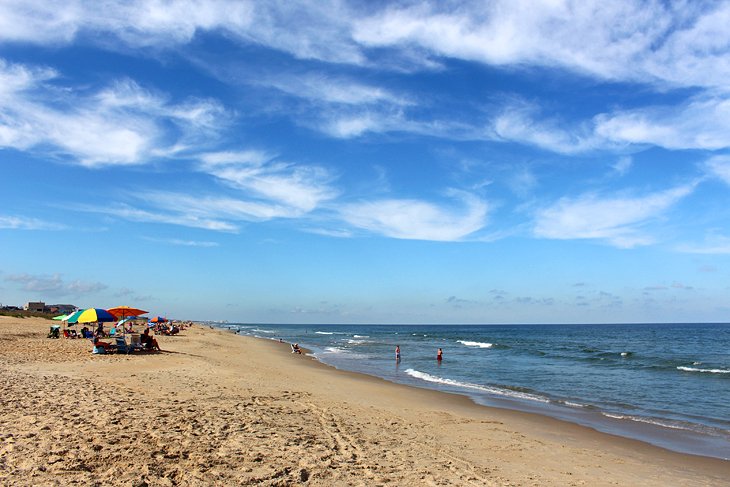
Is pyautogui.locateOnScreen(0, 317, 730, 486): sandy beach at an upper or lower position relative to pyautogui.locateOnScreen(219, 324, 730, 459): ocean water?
upper

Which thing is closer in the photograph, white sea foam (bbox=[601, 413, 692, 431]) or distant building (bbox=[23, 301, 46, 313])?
white sea foam (bbox=[601, 413, 692, 431])

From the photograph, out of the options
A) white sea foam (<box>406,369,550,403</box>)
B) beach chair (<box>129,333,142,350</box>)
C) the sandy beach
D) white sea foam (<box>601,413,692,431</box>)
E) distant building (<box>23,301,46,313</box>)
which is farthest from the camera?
distant building (<box>23,301,46,313</box>)

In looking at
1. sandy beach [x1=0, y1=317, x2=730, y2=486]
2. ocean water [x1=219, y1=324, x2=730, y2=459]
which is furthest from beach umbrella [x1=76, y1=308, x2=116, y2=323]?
ocean water [x1=219, y1=324, x2=730, y2=459]

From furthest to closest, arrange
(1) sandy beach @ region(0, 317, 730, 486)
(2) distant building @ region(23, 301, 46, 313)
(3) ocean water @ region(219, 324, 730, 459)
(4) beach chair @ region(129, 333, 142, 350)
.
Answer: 1. (2) distant building @ region(23, 301, 46, 313)
2. (4) beach chair @ region(129, 333, 142, 350)
3. (3) ocean water @ region(219, 324, 730, 459)
4. (1) sandy beach @ region(0, 317, 730, 486)

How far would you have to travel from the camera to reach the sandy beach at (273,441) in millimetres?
6578

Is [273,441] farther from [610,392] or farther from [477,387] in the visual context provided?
[610,392]

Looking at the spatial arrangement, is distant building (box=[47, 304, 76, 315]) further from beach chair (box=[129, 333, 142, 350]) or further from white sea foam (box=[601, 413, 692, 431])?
white sea foam (box=[601, 413, 692, 431])

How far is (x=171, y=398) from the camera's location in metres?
11.2

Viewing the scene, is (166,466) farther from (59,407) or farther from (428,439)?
(428,439)

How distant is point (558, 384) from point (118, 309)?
22.2m

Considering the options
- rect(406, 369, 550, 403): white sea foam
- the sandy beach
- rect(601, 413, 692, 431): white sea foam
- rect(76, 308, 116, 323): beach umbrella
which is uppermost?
rect(76, 308, 116, 323): beach umbrella

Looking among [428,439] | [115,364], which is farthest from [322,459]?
[115,364]

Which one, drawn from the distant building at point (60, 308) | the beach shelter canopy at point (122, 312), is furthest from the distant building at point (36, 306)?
the beach shelter canopy at point (122, 312)

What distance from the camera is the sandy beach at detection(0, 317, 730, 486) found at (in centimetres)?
658
